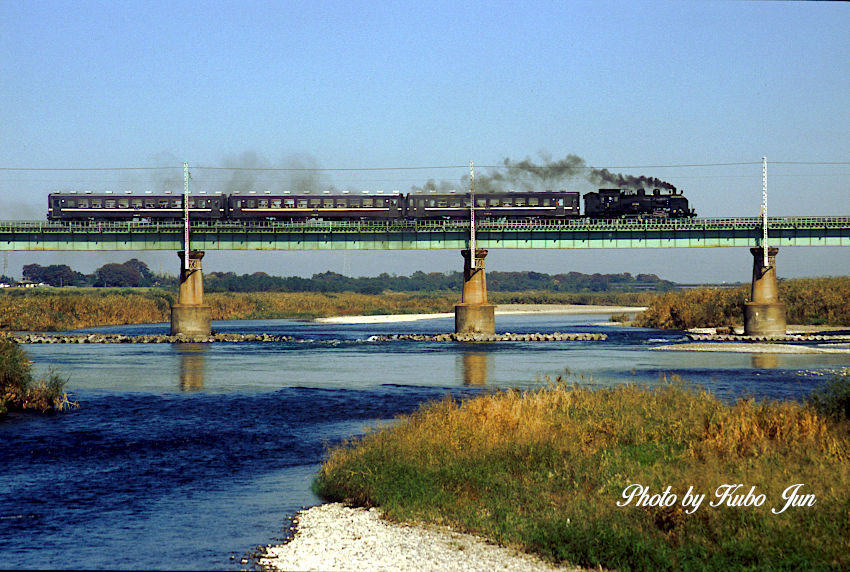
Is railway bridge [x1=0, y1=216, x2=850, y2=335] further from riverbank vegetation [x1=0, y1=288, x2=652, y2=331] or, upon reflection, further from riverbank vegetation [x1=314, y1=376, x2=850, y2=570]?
riverbank vegetation [x1=314, y1=376, x2=850, y2=570]

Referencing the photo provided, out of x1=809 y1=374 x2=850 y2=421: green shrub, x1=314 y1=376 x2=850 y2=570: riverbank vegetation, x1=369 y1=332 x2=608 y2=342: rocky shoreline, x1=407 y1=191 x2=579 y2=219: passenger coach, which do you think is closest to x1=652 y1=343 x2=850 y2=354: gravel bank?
x1=369 y1=332 x2=608 y2=342: rocky shoreline

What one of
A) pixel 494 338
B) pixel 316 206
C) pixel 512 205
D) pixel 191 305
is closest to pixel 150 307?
pixel 191 305

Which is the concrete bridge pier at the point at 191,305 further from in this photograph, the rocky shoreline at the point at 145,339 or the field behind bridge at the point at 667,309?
the field behind bridge at the point at 667,309

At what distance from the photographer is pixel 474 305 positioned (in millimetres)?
81188

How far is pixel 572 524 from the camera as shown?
14.1 meters

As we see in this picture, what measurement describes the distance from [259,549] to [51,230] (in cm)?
7510

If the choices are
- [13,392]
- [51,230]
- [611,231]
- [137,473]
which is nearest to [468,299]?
[611,231]

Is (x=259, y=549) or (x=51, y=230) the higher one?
(x=51, y=230)

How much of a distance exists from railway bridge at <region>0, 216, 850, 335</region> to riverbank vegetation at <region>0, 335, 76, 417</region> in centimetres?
4841

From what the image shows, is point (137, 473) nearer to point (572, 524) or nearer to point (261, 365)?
point (572, 524)

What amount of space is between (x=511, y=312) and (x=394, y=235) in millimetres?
92977

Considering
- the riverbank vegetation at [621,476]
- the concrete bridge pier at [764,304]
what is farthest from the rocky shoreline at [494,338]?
the riverbank vegetation at [621,476]

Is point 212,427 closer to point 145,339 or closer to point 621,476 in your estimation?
point 621,476

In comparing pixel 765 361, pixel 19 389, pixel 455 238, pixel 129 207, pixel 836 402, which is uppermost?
pixel 129 207
